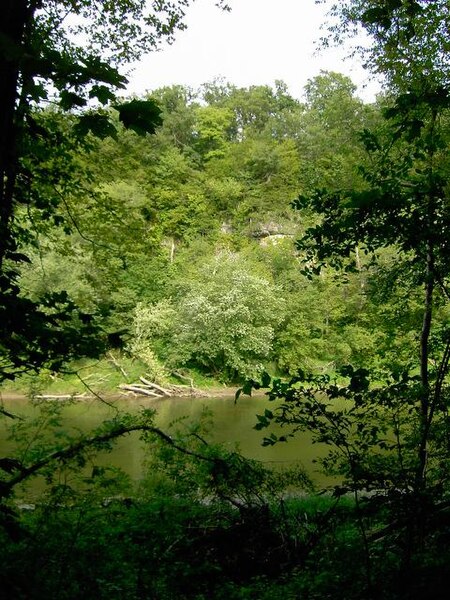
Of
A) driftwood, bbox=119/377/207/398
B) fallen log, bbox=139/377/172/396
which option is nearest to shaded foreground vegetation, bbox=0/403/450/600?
driftwood, bbox=119/377/207/398

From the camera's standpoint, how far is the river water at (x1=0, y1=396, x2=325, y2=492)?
9695mm

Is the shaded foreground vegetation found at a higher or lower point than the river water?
higher

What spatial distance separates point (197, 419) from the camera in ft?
30.0

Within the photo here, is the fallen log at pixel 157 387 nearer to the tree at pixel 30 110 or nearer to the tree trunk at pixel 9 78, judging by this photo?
Result: the tree at pixel 30 110

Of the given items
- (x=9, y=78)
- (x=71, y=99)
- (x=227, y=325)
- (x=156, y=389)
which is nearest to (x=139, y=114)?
(x=71, y=99)

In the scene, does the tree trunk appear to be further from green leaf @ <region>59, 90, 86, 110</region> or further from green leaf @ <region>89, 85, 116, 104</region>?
green leaf @ <region>89, 85, 116, 104</region>

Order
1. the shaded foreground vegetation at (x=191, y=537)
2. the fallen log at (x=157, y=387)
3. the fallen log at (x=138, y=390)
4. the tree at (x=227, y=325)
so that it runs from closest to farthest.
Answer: the shaded foreground vegetation at (x=191, y=537), the fallen log at (x=138, y=390), the fallen log at (x=157, y=387), the tree at (x=227, y=325)

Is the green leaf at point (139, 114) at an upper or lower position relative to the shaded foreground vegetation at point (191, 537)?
upper

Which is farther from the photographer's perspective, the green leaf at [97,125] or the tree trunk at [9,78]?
the tree trunk at [9,78]

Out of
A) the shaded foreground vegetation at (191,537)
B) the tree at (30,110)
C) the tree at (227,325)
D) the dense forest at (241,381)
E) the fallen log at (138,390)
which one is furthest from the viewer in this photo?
the tree at (227,325)

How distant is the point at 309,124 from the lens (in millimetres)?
35125

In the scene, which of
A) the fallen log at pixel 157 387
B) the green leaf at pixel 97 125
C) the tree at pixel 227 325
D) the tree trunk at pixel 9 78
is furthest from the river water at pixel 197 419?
the green leaf at pixel 97 125

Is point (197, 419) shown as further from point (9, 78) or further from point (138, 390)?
point (138, 390)

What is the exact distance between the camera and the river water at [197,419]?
9695mm
